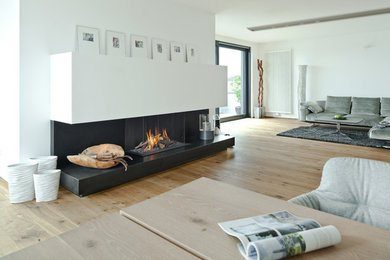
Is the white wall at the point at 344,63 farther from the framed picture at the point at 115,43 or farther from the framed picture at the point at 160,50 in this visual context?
the framed picture at the point at 115,43

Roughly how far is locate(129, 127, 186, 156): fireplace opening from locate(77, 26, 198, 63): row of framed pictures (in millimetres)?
1102

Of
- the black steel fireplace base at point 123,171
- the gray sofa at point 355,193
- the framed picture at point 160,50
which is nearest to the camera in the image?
the gray sofa at point 355,193

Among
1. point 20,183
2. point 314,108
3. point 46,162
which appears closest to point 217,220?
point 20,183

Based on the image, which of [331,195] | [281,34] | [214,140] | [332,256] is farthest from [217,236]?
[281,34]

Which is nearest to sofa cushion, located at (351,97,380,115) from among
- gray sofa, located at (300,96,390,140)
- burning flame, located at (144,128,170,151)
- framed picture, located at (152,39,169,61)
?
gray sofa, located at (300,96,390,140)

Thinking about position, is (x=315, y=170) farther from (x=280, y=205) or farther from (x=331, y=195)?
(x=280, y=205)

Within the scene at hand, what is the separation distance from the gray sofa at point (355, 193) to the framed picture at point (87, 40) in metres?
2.96

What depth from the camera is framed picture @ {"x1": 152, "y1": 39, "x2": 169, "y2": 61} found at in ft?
13.6

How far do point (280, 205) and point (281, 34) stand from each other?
24.6 feet

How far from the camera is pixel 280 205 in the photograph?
114 centimetres

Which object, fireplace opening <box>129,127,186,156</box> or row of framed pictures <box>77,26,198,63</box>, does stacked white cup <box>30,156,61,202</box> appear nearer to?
fireplace opening <box>129,127,186,156</box>

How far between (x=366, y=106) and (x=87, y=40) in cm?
665

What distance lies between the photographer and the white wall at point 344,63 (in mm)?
7523

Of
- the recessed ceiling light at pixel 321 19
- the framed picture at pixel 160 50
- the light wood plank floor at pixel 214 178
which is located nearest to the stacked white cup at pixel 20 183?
the light wood plank floor at pixel 214 178
